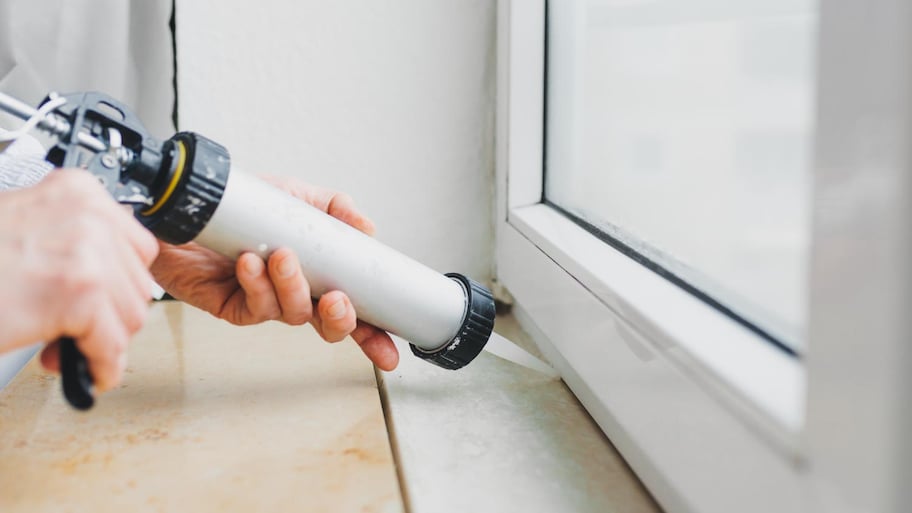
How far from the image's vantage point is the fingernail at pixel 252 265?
0.51 m

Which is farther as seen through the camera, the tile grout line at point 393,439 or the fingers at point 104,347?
the tile grout line at point 393,439

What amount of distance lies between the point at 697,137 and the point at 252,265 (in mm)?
283

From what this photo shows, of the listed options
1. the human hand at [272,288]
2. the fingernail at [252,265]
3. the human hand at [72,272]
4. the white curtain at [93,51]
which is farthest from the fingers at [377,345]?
Result: the white curtain at [93,51]

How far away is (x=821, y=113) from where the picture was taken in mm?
273

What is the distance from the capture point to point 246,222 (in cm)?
49

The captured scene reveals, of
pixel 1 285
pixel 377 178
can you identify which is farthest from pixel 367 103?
pixel 1 285

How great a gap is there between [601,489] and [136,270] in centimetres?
28

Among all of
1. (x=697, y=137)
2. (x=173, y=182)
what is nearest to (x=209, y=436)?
(x=173, y=182)

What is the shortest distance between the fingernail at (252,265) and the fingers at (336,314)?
0.05 m

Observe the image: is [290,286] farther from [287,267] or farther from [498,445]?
[498,445]

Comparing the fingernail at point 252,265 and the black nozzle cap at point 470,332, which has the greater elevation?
the fingernail at point 252,265

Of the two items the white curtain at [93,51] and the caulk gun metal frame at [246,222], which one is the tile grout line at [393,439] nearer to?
the caulk gun metal frame at [246,222]

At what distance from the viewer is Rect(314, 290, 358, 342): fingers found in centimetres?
54

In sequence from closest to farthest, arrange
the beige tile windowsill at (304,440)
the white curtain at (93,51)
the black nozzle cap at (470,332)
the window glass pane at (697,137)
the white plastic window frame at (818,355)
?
the white plastic window frame at (818,355) → the window glass pane at (697,137) → the beige tile windowsill at (304,440) → the black nozzle cap at (470,332) → the white curtain at (93,51)
